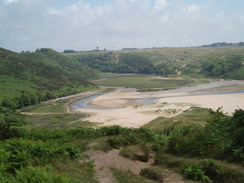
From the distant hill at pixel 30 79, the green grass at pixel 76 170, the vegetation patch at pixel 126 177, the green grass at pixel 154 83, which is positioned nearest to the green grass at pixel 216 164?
the vegetation patch at pixel 126 177

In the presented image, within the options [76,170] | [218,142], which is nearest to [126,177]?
[76,170]

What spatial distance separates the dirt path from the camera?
12398 millimetres

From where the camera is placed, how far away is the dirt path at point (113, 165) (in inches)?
488

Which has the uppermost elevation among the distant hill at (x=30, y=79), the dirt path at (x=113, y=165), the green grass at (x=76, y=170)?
the distant hill at (x=30, y=79)

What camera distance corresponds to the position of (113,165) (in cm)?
1559

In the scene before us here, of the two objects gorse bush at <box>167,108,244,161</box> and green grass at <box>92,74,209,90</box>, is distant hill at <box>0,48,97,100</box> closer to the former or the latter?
green grass at <box>92,74,209,90</box>

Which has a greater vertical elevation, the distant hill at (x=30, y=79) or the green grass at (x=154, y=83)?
the distant hill at (x=30, y=79)

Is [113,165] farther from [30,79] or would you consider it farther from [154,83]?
[154,83]

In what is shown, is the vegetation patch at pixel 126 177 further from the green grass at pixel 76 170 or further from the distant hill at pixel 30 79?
the distant hill at pixel 30 79

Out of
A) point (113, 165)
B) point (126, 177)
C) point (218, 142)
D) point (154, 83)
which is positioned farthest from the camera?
point (154, 83)

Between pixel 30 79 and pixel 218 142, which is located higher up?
pixel 30 79

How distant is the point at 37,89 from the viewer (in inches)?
3644

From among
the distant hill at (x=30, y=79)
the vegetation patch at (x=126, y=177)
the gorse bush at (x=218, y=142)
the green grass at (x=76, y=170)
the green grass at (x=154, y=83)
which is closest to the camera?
the green grass at (x=76, y=170)

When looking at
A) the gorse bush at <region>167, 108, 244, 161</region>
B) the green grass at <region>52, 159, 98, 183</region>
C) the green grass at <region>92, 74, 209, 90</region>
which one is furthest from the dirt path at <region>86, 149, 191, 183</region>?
the green grass at <region>92, 74, 209, 90</region>
